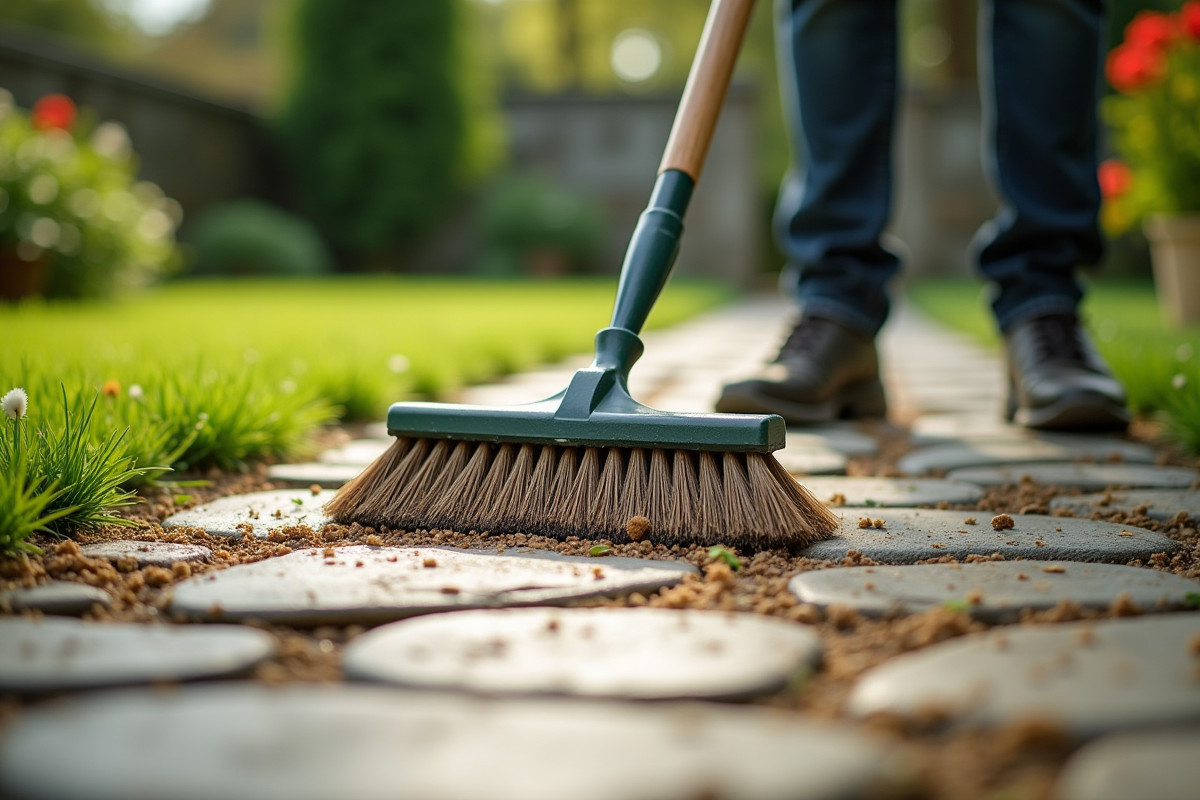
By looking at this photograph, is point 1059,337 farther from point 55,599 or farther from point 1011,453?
point 55,599

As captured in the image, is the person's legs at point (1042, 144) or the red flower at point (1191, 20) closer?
the person's legs at point (1042, 144)

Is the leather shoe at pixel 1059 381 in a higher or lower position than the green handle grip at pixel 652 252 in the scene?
lower

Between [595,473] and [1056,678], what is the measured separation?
706 mm

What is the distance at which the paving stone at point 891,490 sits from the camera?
5.18 ft

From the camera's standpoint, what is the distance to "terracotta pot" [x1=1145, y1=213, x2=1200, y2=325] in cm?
453

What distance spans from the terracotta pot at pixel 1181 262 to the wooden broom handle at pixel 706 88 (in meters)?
3.43

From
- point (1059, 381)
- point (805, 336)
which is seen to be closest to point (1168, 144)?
point (1059, 381)

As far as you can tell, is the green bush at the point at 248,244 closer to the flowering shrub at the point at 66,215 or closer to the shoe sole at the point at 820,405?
the flowering shrub at the point at 66,215

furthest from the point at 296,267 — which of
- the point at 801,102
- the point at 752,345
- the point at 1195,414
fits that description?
the point at 1195,414

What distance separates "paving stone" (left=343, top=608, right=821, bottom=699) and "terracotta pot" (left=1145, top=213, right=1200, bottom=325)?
432cm

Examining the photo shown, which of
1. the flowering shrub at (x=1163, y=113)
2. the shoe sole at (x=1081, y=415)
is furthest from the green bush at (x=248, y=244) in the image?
Answer: the shoe sole at (x=1081, y=415)

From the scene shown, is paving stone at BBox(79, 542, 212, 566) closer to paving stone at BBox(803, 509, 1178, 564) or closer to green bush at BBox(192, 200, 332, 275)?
paving stone at BBox(803, 509, 1178, 564)

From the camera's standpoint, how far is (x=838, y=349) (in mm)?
2297

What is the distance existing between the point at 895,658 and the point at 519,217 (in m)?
10.7
